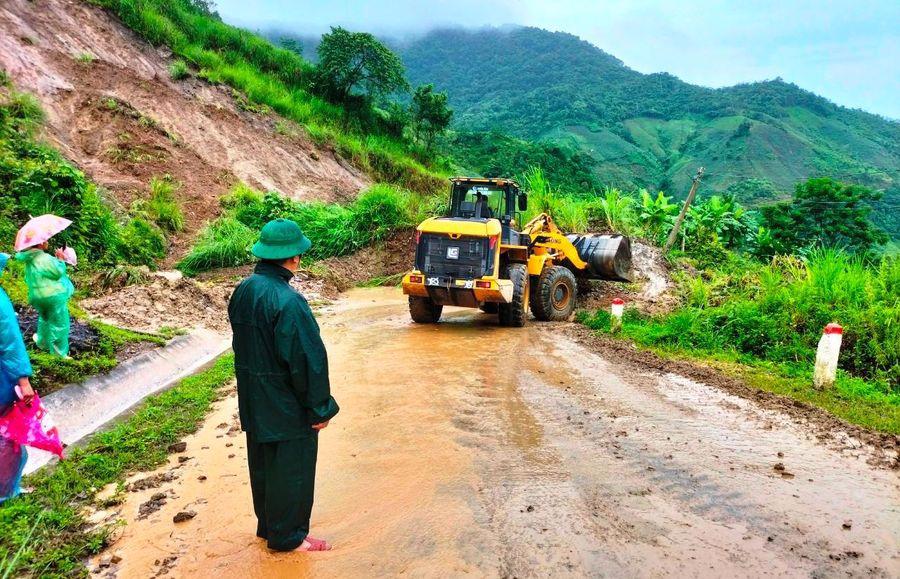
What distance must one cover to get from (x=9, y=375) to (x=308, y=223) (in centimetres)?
1356

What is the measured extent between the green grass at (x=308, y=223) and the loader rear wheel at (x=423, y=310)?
5494 millimetres

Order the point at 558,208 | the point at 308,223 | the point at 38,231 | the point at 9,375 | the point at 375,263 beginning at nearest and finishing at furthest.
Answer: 1. the point at 9,375
2. the point at 38,231
3. the point at 558,208
4. the point at 308,223
5. the point at 375,263

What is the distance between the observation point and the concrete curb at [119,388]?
5168 mm

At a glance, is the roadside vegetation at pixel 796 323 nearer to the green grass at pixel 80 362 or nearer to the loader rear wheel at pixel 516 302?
the loader rear wheel at pixel 516 302

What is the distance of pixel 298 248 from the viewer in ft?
10.6

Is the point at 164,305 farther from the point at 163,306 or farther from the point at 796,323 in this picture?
the point at 796,323

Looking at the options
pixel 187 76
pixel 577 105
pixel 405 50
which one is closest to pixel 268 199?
pixel 187 76

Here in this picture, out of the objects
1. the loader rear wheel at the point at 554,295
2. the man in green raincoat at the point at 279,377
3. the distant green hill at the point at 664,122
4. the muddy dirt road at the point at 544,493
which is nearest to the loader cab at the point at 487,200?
the loader rear wheel at the point at 554,295

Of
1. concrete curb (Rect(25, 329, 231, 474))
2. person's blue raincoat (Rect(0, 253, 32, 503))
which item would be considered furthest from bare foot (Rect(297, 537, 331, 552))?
concrete curb (Rect(25, 329, 231, 474))

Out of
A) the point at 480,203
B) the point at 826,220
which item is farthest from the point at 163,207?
the point at 826,220

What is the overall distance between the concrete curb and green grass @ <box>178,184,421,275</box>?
5.92m

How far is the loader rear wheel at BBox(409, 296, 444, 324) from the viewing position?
10664 millimetres

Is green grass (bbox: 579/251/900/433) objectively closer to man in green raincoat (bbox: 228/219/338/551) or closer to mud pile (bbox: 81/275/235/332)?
man in green raincoat (bbox: 228/219/338/551)

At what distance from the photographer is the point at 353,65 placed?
27.1 meters
